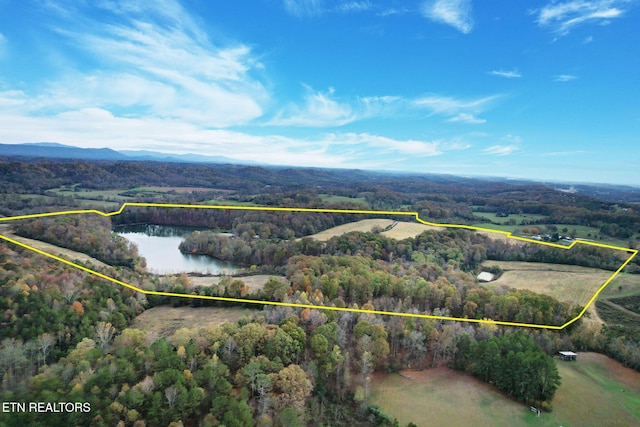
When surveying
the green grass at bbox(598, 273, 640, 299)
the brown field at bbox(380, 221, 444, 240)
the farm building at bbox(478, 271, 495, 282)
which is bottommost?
the farm building at bbox(478, 271, 495, 282)

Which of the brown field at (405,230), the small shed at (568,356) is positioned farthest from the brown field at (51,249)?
the small shed at (568,356)

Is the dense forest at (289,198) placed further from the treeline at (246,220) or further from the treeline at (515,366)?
the treeline at (515,366)

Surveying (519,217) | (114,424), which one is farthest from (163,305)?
(519,217)

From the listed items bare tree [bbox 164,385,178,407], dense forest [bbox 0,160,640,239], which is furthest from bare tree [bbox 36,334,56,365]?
dense forest [bbox 0,160,640,239]

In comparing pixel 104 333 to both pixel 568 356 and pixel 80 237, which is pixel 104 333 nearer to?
pixel 80 237

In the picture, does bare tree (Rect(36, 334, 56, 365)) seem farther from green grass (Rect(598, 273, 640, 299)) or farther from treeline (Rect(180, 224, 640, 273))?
green grass (Rect(598, 273, 640, 299))

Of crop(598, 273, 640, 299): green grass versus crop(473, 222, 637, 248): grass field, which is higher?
crop(473, 222, 637, 248): grass field

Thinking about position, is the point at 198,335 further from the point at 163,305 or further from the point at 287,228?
the point at 287,228
